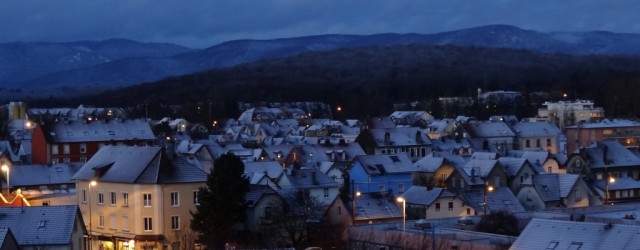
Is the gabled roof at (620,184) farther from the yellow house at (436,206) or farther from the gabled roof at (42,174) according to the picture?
the gabled roof at (42,174)

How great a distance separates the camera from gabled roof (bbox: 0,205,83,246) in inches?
1325

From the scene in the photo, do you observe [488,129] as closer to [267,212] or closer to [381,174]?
[381,174]

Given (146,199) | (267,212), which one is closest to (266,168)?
(267,212)

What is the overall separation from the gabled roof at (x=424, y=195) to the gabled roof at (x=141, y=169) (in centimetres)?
1108

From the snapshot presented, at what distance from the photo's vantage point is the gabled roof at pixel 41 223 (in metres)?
33.7

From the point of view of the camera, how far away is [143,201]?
40406 millimetres

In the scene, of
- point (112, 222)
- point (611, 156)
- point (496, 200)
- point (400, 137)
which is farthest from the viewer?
point (400, 137)

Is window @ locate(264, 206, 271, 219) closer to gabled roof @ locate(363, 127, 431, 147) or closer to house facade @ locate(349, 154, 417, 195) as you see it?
house facade @ locate(349, 154, 417, 195)

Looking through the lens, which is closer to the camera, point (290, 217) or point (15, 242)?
point (15, 242)

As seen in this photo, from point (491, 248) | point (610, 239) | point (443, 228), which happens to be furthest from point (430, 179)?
point (610, 239)

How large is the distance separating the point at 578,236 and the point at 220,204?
1367 centimetres

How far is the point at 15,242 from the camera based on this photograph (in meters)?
31.4

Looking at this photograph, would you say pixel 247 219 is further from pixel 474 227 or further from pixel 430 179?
pixel 430 179

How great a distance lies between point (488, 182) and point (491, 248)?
2320 centimetres
